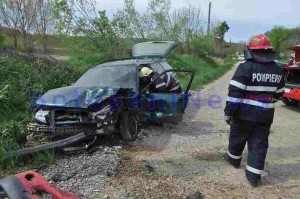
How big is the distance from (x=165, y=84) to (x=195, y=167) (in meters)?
2.53

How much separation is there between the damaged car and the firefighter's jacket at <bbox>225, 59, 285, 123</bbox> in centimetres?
207

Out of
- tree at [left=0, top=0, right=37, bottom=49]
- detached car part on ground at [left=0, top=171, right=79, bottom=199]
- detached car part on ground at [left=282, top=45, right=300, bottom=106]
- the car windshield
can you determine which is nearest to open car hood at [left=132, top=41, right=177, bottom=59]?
the car windshield

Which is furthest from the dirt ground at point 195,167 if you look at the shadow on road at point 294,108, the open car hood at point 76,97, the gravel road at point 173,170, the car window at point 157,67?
the shadow on road at point 294,108

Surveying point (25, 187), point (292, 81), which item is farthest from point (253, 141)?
point (292, 81)

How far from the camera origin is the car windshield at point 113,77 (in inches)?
263

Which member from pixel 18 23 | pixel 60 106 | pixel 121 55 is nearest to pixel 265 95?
pixel 60 106

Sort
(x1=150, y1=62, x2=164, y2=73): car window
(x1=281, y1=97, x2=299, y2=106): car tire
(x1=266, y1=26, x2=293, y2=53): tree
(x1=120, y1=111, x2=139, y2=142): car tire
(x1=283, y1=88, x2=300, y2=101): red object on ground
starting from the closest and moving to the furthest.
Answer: (x1=120, y1=111, x2=139, y2=142): car tire, (x1=150, y1=62, x2=164, y2=73): car window, (x1=283, y1=88, x2=300, y2=101): red object on ground, (x1=281, y1=97, x2=299, y2=106): car tire, (x1=266, y1=26, x2=293, y2=53): tree

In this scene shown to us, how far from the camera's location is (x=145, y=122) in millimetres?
7090

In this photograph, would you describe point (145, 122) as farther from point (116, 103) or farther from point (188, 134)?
point (116, 103)

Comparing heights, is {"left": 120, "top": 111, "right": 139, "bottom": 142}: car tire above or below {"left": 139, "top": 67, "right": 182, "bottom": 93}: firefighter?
below

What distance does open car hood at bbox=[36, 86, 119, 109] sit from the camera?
536 centimetres

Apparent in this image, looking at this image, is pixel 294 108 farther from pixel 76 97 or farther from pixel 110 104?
pixel 76 97

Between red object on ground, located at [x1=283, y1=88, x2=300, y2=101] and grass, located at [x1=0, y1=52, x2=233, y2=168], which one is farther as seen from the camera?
red object on ground, located at [x1=283, y1=88, x2=300, y2=101]

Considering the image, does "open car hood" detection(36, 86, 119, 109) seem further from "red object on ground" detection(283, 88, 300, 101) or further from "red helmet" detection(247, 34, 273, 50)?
"red object on ground" detection(283, 88, 300, 101)
